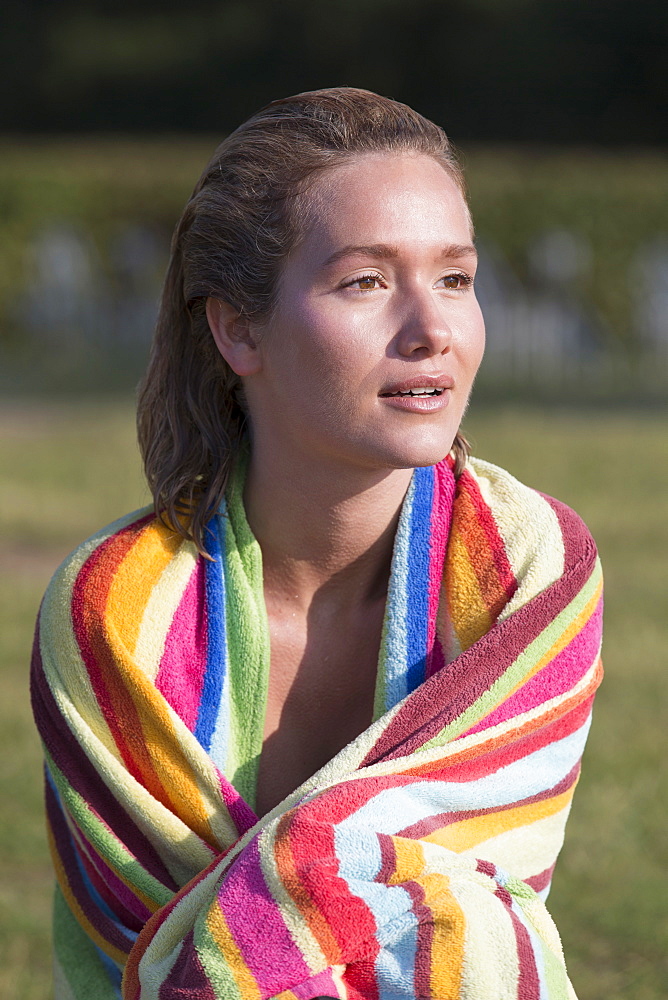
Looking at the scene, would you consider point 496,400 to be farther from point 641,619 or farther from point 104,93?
point 104,93

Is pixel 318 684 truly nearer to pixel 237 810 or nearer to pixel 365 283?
pixel 237 810

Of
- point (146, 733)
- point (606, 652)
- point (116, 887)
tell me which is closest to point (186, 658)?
point (146, 733)

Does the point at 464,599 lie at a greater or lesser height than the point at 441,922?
greater

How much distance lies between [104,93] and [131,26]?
1902 millimetres

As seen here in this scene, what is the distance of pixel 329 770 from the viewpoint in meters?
2.04

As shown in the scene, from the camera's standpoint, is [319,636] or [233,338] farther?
[319,636]

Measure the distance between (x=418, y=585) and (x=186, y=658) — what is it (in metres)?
0.43

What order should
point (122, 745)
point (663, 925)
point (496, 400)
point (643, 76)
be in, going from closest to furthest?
1. point (122, 745)
2. point (663, 925)
3. point (496, 400)
4. point (643, 76)

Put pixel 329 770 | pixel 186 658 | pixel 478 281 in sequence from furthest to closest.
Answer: pixel 478 281 → pixel 186 658 → pixel 329 770

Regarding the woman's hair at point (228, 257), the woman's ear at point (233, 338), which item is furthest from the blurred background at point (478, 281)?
the woman's ear at point (233, 338)

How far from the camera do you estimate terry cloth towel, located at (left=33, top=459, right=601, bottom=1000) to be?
73.5 inches

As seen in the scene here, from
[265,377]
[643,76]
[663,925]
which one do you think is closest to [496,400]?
[663,925]

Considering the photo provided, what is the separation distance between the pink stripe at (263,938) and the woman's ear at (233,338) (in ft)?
3.01

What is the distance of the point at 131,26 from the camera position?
33.2 metres
